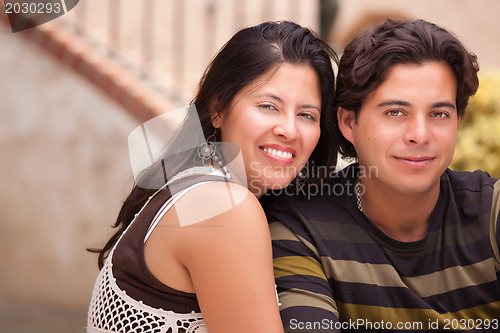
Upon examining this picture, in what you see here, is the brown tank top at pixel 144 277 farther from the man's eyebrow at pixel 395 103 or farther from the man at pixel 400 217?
the man's eyebrow at pixel 395 103

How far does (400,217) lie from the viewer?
2.42 m

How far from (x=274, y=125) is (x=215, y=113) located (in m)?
0.26

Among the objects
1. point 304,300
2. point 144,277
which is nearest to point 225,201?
point 144,277

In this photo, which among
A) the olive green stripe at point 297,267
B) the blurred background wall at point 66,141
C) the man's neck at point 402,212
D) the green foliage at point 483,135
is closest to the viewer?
the olive green stripe at point 297,267

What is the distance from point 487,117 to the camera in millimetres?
3896

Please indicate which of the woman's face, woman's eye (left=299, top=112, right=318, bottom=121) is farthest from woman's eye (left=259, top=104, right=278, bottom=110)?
woman's eye (left=299, top=112, right=318, bottom=121)

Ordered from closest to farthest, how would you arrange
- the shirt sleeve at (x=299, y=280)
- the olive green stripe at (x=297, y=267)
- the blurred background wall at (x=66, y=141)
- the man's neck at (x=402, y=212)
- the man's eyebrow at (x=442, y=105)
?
the shirt sleeve at (x=299, y=280), the olive green stripe at (x=297, y=267), the man's eyebrow at (x=442, y=105), the man's neck at (x=402, y=212), the blurred background wall at (x=66, y=141)

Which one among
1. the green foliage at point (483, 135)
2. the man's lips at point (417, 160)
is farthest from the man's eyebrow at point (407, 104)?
the green foliage at point (483, 135)

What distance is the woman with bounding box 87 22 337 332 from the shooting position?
1.91 m

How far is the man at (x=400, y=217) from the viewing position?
2.24 m

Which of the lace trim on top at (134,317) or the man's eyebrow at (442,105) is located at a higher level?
the man's eyebrow at (442,105)

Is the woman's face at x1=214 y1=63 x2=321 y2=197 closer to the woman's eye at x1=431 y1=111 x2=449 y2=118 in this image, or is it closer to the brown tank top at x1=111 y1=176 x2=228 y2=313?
the brown tank top at x1=111 y1=176 x2=228 y2=313

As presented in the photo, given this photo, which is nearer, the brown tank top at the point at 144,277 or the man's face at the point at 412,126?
the brown tank top at the point at 144,277

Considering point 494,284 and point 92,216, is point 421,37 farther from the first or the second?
point 92,216
